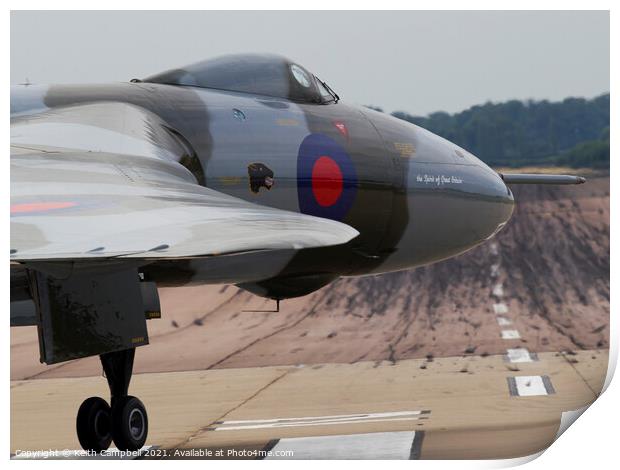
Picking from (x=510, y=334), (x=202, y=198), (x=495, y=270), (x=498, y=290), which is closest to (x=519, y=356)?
(x=510, y=334)

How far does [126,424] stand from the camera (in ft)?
45.8

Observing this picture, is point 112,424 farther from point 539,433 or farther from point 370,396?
point 370,396

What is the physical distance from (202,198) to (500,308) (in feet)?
94.3

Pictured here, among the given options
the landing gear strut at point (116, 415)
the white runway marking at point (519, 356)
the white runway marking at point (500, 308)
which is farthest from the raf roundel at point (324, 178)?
the white runway marking at point (500, 308)

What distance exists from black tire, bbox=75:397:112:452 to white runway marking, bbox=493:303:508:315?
24036mm

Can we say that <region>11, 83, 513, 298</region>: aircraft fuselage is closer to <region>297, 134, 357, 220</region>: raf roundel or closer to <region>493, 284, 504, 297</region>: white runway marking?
<region>297, 134, 357, 220</region>: raf roundel

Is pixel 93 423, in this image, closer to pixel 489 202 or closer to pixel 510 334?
pixel 489 202

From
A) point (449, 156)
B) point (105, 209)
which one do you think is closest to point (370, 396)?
point (449, 156)

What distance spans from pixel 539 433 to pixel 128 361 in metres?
7.60

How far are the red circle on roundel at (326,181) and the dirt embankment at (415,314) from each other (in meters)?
15.8

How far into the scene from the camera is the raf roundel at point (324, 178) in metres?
15.1

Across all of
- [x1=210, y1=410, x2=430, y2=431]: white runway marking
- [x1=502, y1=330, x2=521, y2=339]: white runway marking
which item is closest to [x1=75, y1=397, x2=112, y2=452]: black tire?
[x1=210, y1=410, x2=430, y2=431]: white runway marking

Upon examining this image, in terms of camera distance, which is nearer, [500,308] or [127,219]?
[127,219]

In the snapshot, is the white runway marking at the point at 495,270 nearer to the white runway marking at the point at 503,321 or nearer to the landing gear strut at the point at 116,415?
the white runway marking at the point at 503,321
